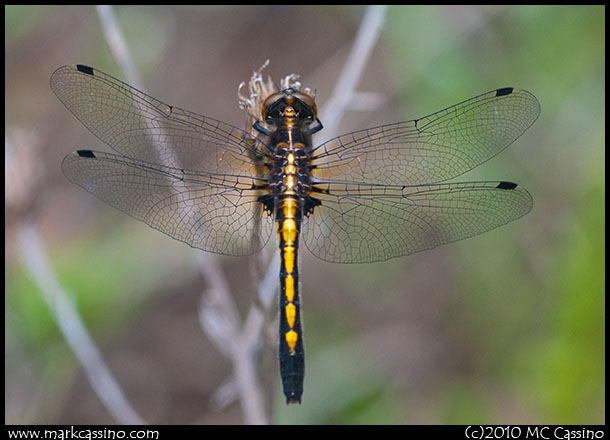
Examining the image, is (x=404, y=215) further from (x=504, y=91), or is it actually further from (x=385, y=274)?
(x=385, y=274)

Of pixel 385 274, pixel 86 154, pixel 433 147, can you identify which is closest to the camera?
pixel 86 154

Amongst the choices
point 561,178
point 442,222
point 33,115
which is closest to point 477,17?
point 561,178

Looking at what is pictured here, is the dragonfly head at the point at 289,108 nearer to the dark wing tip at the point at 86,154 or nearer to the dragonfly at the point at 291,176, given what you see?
the dragonfly at the point at 291,176

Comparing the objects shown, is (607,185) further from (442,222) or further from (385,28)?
(385,28)

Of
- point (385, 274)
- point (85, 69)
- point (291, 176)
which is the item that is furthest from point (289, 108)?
point (385, 274)

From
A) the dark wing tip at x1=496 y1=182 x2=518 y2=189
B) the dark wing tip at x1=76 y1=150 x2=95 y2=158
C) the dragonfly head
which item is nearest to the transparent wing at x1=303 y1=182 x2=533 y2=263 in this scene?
the dark wing tip at x1=496 y1=182 x2=518 y2=189

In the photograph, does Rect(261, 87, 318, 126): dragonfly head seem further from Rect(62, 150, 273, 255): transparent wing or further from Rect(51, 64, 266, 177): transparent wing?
Rect(62, 150, 273, 255): transparent wing

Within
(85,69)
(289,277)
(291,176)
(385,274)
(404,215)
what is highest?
(85,69)
